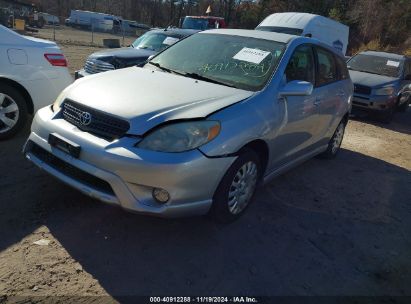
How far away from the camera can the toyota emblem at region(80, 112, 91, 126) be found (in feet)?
10.6

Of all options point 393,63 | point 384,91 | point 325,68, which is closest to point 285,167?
point 325,68

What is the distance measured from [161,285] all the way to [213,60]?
244cm

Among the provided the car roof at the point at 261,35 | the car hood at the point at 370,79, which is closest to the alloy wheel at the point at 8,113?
the car roof at the point at 261,35

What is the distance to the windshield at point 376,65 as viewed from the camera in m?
10.6

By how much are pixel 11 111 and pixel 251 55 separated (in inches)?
121

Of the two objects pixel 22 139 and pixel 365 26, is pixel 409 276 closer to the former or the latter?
pixel 22 139

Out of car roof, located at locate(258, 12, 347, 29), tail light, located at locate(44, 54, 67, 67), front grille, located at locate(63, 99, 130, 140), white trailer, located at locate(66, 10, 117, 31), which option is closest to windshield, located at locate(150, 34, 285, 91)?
front grille, located at locate(63, 99, 130, 140)

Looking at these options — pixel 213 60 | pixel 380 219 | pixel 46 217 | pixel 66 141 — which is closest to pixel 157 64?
pixel 213 60

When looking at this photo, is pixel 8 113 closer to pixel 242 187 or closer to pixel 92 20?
pixel 242 187

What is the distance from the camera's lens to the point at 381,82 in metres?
9.79

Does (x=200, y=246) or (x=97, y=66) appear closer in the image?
(x=200, y=246)

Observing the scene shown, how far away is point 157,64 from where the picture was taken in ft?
14.9

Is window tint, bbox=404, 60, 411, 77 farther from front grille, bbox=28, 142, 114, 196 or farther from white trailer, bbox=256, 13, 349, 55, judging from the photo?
front grille, bbox=28, 142, 114, 196

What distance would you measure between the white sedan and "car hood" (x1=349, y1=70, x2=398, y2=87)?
24.4 ft
